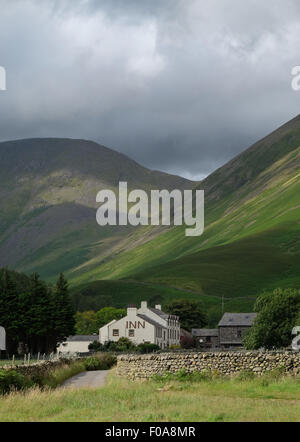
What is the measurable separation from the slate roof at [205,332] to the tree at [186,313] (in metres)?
5.32

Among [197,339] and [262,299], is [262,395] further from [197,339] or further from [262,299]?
[197,339]

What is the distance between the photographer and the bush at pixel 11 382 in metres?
33.0

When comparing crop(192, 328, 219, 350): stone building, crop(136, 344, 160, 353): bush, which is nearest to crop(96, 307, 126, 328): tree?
crop(192, 328, 219, 350): stone building

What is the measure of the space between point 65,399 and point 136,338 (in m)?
113

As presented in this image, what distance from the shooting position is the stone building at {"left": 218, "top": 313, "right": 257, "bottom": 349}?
545 feet

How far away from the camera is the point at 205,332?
177 meters

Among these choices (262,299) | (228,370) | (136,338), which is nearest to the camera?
(228,370)

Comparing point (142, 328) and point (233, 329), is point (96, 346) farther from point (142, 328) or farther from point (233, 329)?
point (233, 329)

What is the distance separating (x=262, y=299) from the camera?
337 ft

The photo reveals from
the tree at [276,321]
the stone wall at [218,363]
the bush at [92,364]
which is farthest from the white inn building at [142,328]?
the stone wall at [218,363]

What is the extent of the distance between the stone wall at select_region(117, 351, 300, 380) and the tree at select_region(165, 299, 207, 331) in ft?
455
